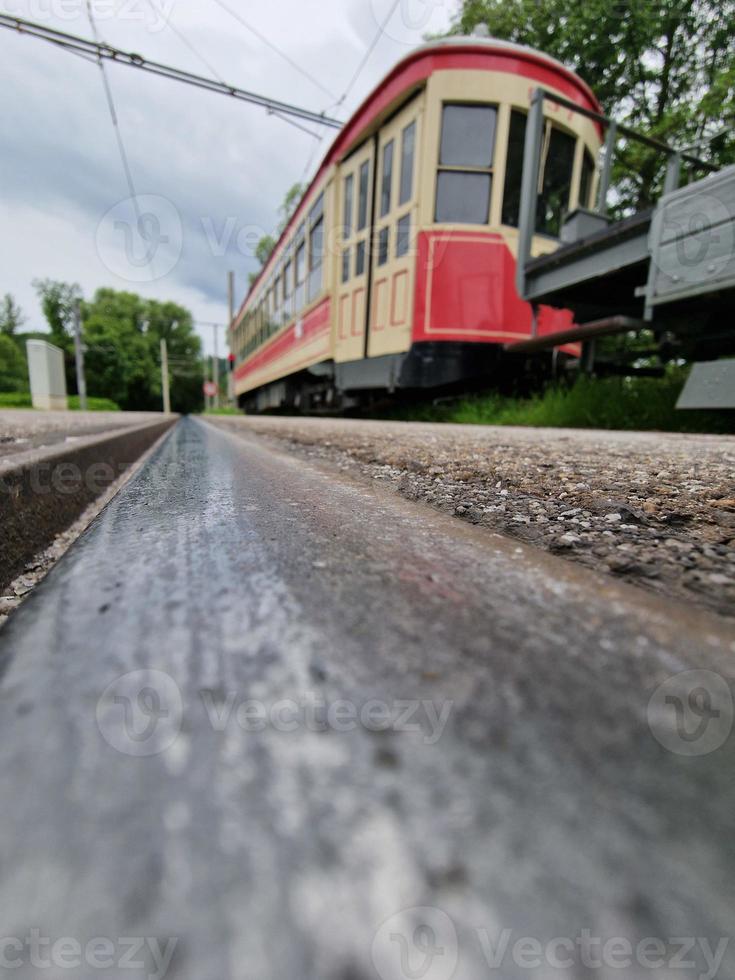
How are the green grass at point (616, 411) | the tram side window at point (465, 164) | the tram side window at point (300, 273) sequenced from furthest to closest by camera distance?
the tram side window at point (300, 273) → the tram side window at point (465, 164) → the green grass at point (616, 411)

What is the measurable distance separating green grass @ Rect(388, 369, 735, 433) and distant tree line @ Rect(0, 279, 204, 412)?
3102 centimetres

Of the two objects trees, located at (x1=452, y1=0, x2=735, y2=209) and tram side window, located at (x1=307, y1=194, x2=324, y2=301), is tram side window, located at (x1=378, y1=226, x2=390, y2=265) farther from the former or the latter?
trees, located at (x1=452, y1=0, x2=735, y2=209)

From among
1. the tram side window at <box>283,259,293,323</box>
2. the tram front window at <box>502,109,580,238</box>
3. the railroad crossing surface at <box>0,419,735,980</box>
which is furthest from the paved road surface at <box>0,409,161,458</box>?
the tram side window at <box>283,259,293,323</box>

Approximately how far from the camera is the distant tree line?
106ft

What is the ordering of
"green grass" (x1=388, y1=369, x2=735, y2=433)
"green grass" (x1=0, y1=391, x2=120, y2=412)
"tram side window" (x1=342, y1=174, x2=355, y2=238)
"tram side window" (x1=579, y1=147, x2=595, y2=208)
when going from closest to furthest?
"green grass" (x1=388, y1=369, x2=735, y2=433) → "tram side window" (x1=579, y1=147, x2=595, y2=208) → "tram side window" (x1=342, y1=174, x2=355, y2=238) → "green grass" (x1=0, y1=391, x2=120, y2=412)

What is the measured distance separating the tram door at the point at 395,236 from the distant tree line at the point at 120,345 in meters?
29.2

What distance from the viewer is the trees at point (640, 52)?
334 inches

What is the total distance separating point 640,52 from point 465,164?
808cm

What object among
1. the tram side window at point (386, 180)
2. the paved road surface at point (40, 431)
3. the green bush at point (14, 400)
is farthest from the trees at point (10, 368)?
the tram side window at point (386, 180)

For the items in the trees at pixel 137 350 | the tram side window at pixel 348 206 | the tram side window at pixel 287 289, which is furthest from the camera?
the trees at pixel 137 350

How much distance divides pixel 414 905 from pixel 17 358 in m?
41.6

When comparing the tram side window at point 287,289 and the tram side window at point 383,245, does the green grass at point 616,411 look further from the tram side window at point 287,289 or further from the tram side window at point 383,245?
the tram side window at point 287,289

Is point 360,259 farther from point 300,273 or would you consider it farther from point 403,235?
point 300,273

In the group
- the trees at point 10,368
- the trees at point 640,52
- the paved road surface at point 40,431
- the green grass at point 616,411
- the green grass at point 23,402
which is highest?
the trees at point 640,52
